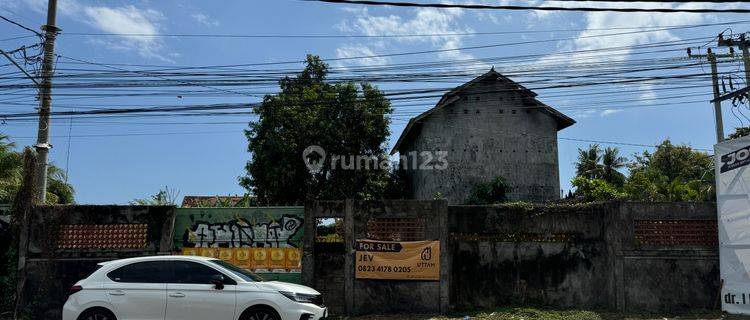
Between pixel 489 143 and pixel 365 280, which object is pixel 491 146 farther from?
pixel 365 280

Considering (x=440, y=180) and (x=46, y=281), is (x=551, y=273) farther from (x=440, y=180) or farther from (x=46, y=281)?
(x=440, y=180)

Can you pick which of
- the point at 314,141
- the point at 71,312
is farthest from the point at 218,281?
the point at 314,141

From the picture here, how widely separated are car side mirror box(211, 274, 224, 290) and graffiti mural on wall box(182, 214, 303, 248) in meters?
3.02

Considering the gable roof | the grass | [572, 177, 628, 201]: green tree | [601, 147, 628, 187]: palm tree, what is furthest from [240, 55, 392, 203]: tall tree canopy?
[601, 147, 628, 187]: palm tree

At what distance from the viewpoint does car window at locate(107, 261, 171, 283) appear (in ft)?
30.7

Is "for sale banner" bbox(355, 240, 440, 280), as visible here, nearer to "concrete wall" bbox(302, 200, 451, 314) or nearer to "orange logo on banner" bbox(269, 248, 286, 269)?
"concrete wall" bbox(302, 200, 451, 314)

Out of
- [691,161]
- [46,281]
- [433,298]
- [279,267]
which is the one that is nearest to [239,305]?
[279,267]

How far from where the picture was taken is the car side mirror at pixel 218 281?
30.2 feet

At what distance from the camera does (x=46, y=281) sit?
472 inches

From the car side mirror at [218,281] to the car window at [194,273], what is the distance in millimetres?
70

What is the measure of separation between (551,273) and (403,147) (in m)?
21.1

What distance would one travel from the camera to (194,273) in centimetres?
944

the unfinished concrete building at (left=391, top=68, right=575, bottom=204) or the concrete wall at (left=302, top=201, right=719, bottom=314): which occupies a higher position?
the unfinished concrete building at (left=391, top=68, right=575, bottom=204)

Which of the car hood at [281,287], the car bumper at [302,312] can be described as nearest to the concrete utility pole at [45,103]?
the car hood at [281,287]
